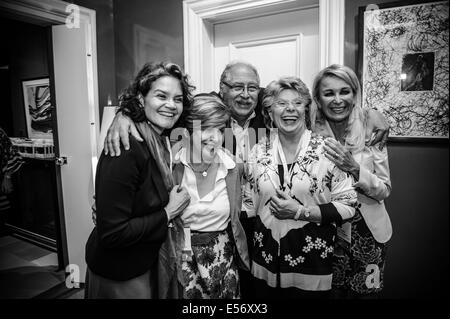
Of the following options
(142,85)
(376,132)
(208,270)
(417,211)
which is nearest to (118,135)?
(142,85)

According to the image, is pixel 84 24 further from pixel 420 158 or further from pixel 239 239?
pixel 420 158

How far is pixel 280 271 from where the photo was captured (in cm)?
114

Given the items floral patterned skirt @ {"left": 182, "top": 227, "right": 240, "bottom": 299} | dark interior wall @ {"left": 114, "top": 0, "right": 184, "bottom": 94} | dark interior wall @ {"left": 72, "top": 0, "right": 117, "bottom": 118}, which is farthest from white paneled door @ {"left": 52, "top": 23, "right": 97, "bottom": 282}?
floral patterned skirt @ {"left": 182, "top": 227, "right": 240, "bottom": 299}

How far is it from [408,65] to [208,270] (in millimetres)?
1390

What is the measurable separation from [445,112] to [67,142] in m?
2.31

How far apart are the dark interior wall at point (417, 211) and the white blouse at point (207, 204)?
1.01 metres

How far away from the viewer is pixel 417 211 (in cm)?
160

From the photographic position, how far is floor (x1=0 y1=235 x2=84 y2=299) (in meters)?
2.11

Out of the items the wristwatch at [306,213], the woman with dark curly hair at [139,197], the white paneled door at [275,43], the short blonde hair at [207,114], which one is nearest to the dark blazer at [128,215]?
the woman with dark curly hair at [139,197]

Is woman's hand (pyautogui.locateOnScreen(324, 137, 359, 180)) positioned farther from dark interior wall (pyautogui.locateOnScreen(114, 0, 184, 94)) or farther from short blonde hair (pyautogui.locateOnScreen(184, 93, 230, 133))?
dark interior wall (pyautogui.locateOnScreen(114, 0, 184, 94))

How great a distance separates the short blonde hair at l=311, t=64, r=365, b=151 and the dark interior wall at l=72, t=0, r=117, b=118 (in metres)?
1.63

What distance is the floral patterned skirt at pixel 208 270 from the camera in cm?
111

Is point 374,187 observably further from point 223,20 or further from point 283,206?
point 223,20
